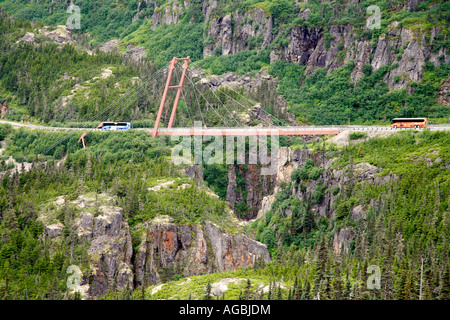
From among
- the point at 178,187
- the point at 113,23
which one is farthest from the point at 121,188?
the point at 113,23

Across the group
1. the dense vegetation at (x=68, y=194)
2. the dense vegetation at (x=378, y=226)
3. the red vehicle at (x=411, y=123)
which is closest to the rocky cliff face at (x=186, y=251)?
the dense vegetation at (x=68, y=194)

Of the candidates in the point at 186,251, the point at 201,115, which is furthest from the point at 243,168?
the point at 186,251

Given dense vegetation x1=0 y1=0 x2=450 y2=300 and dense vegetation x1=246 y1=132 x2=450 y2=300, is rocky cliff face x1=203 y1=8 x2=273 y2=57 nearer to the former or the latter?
dense vegetation x1=0 y1=0 x2=450 y2=300

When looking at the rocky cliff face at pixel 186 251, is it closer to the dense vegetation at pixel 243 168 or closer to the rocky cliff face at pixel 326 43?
the dense vegetation at pixel 243 168

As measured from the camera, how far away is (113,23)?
192000 mm

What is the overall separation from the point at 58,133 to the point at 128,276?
3485cm

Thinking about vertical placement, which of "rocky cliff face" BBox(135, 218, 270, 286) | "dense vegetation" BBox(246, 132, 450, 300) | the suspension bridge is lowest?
"rocky cliff face" BBox(135, 218, 270, 286)

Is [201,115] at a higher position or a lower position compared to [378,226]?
higher

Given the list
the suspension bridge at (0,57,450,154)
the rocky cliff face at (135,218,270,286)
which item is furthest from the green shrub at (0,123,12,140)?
the rocky cliff face at (135,218,270,286)

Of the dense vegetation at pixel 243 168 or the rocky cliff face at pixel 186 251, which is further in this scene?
the rocky cliff face at pixel 186 251

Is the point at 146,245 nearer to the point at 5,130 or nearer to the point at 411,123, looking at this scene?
the point at 5,130

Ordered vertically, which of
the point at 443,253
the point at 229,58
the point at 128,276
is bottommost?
the point at 128,276
